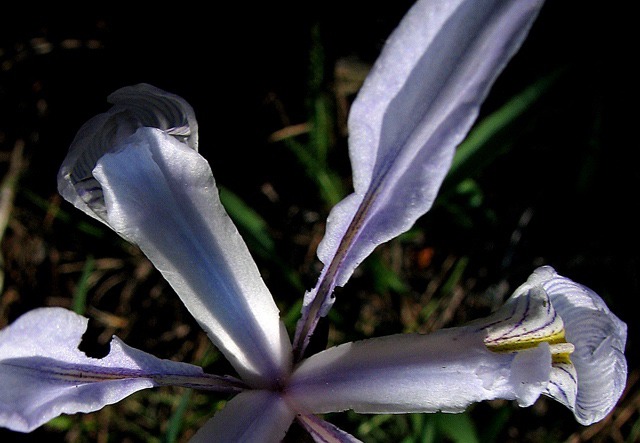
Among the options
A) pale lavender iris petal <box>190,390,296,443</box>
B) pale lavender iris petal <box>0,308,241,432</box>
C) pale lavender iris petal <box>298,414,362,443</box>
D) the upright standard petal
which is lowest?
pale lavender iris petal <box>298,414,362,443</box>

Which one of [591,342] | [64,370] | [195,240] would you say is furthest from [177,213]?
[591,342]

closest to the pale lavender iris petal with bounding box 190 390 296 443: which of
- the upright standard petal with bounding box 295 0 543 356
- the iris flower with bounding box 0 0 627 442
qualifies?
the iris flower with bounding box 0 0 627 442

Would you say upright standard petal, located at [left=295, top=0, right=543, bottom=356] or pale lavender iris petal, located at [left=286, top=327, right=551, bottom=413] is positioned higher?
upright standard petal, located at [left=295, top=0, right=543, bottom=356]

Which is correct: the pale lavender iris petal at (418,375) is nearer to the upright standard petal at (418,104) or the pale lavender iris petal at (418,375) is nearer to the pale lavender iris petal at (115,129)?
the upright standard petal at (418,104)

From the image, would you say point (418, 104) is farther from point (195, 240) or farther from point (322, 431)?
point (322, 431)

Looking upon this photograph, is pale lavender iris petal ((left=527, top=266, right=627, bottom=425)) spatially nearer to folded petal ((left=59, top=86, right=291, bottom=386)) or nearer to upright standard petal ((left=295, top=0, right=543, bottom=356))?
upright standard petal ((left=295, top=0, right=543, bottom=356))

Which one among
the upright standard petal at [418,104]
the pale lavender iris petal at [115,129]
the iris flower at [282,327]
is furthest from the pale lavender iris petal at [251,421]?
the pale lavender iris petal at [115,129]

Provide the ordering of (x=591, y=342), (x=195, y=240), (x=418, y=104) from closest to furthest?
1. (x=418, y=104)
2. (x=591, y=342)
3. (x=195, y=240)
